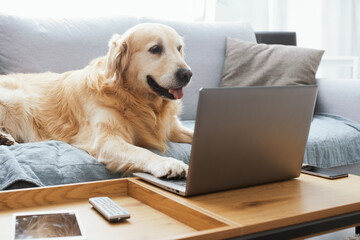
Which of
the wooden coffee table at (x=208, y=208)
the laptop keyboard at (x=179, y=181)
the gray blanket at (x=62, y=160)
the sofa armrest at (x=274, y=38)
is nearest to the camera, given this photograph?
the wooden coffee table at (x=208, y=208)

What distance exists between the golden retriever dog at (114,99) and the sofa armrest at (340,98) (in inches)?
44.2

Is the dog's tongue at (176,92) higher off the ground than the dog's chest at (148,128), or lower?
higher

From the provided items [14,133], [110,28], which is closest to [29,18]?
[110,28]

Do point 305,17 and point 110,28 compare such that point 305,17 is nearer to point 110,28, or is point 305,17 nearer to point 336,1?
point 336,1

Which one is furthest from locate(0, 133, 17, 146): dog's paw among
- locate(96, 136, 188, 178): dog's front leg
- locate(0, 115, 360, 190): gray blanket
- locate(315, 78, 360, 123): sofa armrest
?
locate(315, 78, 360, 123): sofa armrest

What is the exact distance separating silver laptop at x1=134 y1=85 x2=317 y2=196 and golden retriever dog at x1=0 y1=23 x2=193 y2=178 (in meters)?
0.64

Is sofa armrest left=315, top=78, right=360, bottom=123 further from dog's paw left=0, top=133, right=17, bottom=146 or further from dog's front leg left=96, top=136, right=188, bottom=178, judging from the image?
dog's paw left=0, top=133, right=17, bottom=146

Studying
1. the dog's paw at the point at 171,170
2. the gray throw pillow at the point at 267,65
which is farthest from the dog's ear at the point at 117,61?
the gray throw pillow at the point at 267,65

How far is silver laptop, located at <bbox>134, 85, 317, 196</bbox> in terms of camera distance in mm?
995

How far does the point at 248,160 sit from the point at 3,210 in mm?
612

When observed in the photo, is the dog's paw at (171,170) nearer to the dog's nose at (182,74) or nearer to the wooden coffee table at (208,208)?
the wooden coffee table at (208,208)

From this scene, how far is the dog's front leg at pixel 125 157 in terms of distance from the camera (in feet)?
4.61

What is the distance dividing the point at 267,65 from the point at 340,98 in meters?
0.46

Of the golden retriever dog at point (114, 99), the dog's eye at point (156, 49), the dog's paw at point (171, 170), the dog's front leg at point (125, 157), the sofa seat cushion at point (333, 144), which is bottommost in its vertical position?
the sofa seat cushion at point (333, 144)
